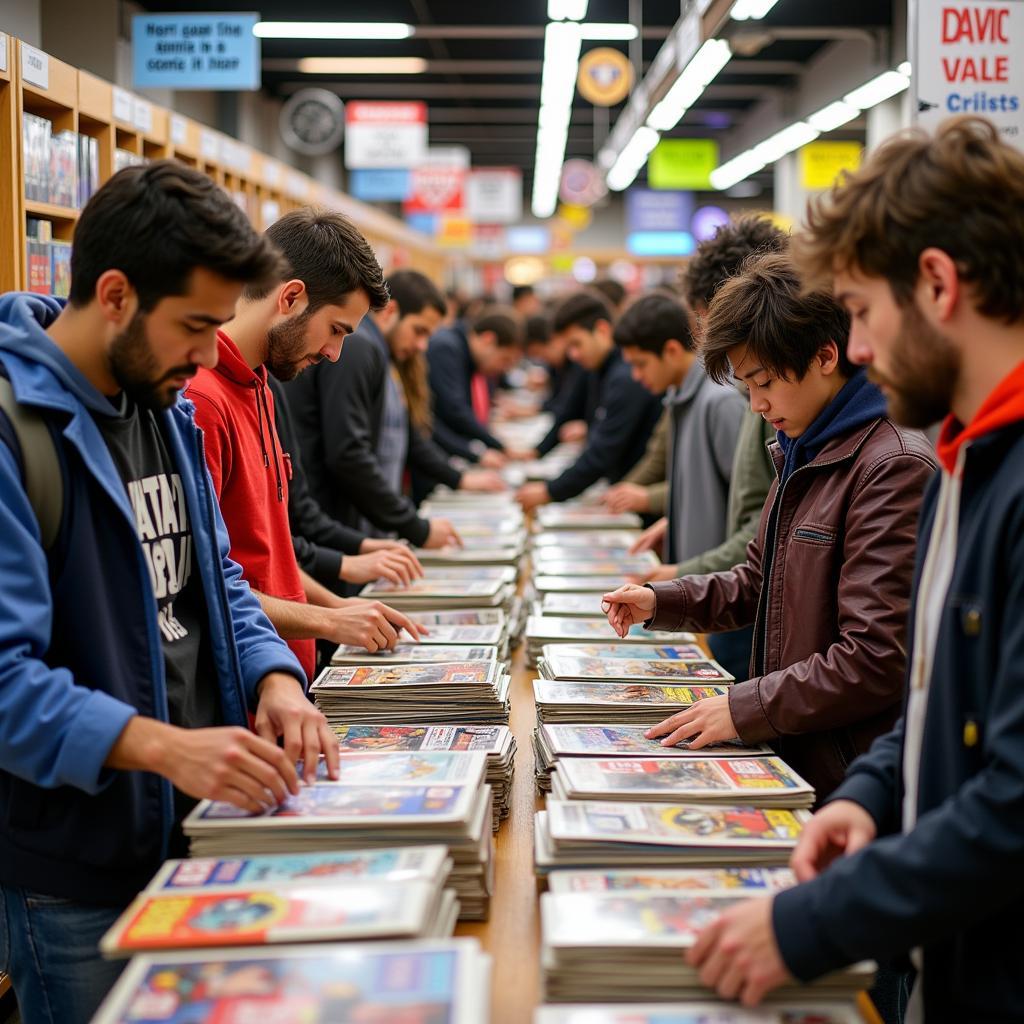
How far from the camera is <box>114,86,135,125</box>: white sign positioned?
12.3ft

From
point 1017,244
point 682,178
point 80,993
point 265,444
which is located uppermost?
point 682,178

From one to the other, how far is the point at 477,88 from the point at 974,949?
526 inches

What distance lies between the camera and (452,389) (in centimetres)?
734

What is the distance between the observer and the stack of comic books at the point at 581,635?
277 centimetres

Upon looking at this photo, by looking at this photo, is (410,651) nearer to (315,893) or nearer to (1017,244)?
(315,893)

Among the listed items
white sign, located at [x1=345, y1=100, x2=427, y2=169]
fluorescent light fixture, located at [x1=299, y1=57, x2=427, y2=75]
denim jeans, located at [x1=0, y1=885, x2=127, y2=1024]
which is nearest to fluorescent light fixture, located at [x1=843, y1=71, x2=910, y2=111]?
white sign, located at [x1=345, y1=100, x2=427, y2=169]

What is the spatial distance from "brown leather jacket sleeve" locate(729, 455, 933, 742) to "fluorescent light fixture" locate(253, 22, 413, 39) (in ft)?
30.4

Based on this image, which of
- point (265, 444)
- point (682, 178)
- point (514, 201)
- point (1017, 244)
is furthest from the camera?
point (514, 201)

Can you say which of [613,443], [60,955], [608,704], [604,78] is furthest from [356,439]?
[604,78]

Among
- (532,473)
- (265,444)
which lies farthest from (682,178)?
(265,444)

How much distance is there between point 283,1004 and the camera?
1.17 m

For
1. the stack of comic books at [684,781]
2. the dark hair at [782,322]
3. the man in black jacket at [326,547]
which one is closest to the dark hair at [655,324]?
the man in black jacket at [326,547]

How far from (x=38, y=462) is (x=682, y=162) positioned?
569 inches

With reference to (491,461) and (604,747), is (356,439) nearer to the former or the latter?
(604,747)
